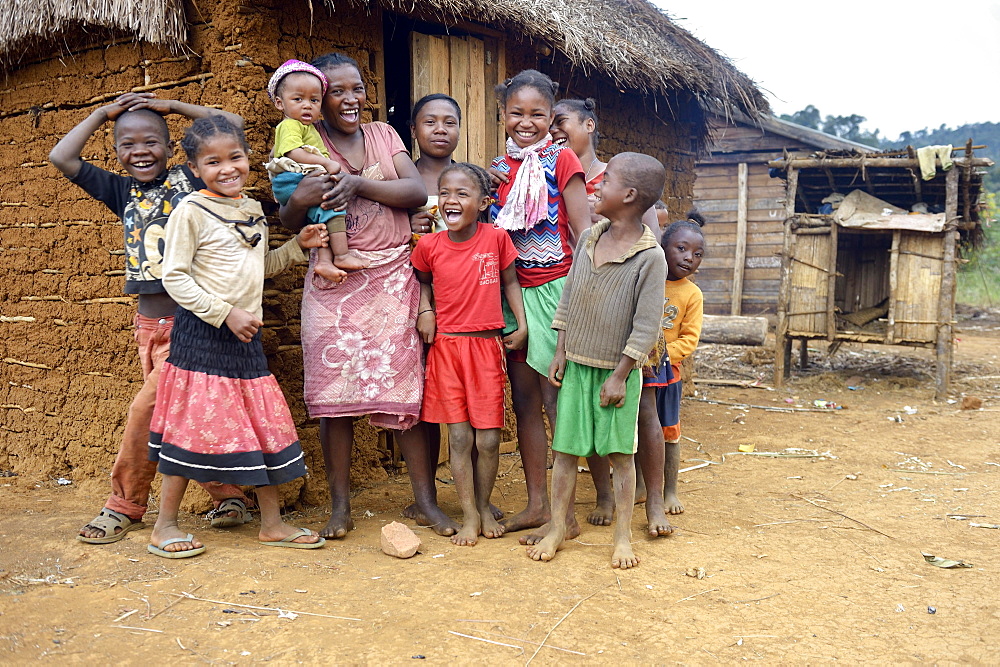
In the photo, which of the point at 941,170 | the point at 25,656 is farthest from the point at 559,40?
the point at 941,170

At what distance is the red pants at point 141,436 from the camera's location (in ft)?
10.4

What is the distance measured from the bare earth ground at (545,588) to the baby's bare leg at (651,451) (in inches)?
5.5

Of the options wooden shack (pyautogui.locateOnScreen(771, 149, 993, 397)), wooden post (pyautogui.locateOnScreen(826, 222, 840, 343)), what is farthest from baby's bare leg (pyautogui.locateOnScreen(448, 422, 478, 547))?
wooden post (pyautogui.locateOnScreen(826, 222, 840, 343))

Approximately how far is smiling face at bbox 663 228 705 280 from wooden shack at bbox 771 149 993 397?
15.1 ft

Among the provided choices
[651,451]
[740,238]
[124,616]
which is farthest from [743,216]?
[124,616]

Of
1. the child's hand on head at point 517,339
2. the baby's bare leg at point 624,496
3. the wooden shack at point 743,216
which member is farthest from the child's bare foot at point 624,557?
the wooden shack at point 743,216

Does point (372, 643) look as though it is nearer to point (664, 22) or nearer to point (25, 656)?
point (25, 656)

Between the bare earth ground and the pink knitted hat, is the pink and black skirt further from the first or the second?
the pink knitted hat

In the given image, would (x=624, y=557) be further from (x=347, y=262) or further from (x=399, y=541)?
(x=347, y=262)

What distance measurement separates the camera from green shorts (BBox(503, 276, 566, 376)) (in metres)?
3.31

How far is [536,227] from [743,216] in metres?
9.76

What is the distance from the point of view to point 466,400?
10.9 ft

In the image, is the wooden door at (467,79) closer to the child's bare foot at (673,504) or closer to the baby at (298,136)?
the baby at (298,136)

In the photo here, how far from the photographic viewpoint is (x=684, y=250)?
3631 mm
